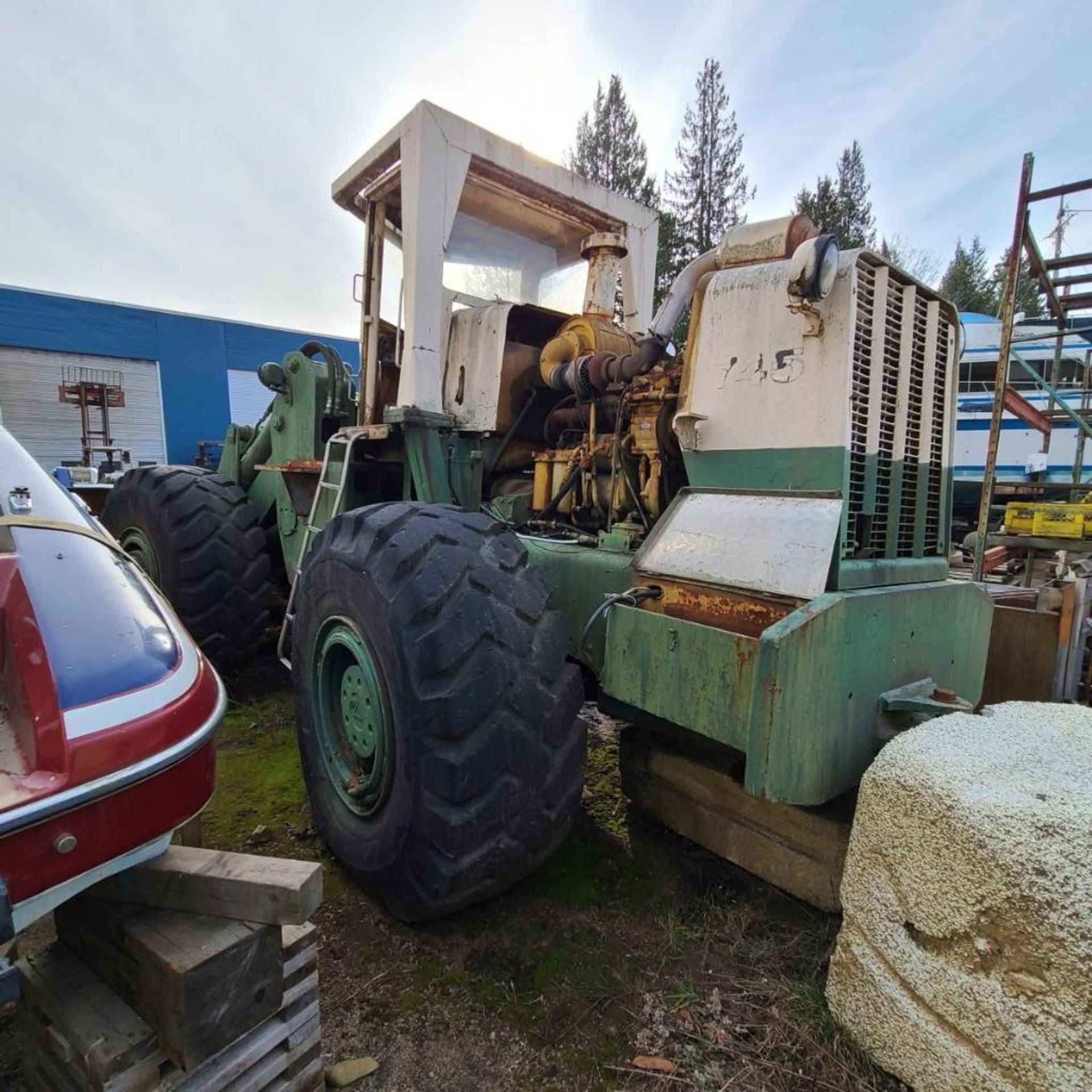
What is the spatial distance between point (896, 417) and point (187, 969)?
8.06 ft

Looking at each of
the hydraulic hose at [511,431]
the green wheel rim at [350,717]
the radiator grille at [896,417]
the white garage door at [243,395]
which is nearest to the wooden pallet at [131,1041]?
the green wheel rim at [350,717]

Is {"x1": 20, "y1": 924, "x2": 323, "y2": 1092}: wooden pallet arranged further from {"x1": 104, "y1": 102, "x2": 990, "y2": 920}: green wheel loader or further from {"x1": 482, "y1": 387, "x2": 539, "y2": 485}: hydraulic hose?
{"x1": 482, "y1": 387, "x2": 539, "y2": 485}: hydraulic hose

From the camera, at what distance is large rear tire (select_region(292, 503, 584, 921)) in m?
1.90

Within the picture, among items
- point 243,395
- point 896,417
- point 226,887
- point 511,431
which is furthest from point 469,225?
point 243,395

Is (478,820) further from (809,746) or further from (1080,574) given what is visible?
(1080,574)

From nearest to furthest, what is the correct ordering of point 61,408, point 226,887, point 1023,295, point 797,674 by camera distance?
point 226,887
point 797,674
point 61,408
point 1023,295

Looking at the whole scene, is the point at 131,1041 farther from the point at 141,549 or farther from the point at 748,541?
the point at 141,549

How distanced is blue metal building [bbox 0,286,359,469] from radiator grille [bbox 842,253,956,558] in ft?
66.7

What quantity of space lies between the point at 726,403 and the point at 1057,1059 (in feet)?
5.98

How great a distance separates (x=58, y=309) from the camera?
19.2 m

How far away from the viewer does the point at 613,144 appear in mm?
26312

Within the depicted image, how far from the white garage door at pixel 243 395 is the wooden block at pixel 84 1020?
23311 millimetres

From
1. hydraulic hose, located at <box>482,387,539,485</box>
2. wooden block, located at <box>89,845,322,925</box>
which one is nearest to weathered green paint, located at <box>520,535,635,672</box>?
hydraulic hose, located at <box>482,387,539,485</box>

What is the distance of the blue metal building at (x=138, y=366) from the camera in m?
18.9
